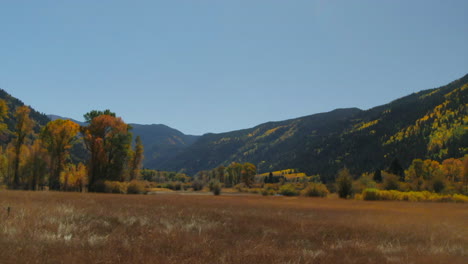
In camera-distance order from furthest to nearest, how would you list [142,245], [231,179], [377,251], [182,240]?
[231,179], [377,251], [182,240], [142,245]

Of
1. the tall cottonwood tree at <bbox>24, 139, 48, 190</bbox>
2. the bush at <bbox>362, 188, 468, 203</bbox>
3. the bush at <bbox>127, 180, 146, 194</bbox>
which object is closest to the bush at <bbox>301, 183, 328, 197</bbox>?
the bush at <bbox>362, 188, 468, 203</bbox>

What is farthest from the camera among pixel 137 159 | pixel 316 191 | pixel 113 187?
pixel 137 159

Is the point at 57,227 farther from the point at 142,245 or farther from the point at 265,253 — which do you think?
the point at 265,253

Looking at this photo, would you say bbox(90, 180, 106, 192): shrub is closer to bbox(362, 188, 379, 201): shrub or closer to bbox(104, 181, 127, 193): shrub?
bbox(104, 181, 127, 193): shrub

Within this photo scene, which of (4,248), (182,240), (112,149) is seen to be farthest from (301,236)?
(112,149)

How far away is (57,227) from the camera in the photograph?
33.2ft

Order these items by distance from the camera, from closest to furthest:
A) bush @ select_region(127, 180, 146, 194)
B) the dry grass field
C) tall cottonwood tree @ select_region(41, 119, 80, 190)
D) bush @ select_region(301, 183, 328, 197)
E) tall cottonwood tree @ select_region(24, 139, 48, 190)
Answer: the dry grass field
bush @ select_region(127, 180, 146, 194)
tall cottonwood tree @ select_region(41, 119, 80, 190)
tall cottonwood tree @ select_region(24, 139, 48, 190)
bush @ select_region(301, 183, 328, 197)

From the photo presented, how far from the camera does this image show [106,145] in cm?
5138

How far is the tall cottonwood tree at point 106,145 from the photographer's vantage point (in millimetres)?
50406

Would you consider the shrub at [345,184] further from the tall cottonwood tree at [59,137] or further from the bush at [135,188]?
the tall cottonwood tree at [59,137]

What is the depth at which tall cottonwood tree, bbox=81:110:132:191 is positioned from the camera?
50406mm

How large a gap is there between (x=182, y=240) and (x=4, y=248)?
4.80 metres

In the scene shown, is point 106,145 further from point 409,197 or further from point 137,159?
point 409,197

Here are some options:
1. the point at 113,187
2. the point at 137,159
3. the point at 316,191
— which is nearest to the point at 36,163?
the point at 113,187
